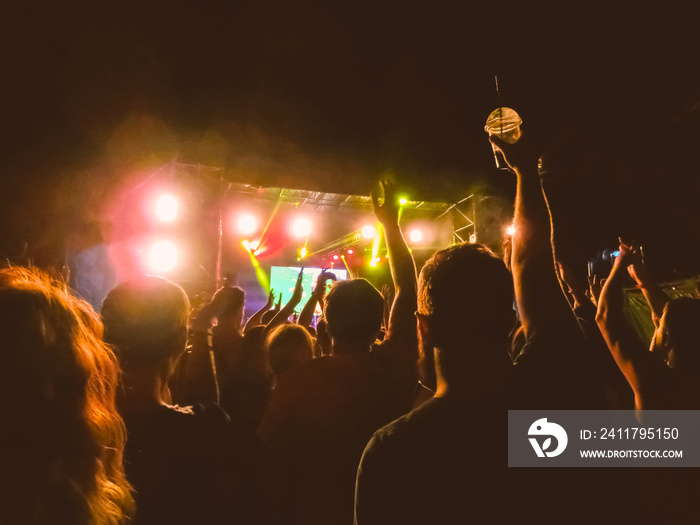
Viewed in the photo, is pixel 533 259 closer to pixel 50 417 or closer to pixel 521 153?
pixel 521 153

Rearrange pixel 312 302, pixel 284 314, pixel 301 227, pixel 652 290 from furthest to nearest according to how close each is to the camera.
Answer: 1. pixel 301 227
2. pixel 284 314
3. pixel 312 302
4. pixel 652 290

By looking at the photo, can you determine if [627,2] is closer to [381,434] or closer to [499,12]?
[499,12]

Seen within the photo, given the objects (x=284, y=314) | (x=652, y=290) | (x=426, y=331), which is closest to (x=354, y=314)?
(x=426, y=331)

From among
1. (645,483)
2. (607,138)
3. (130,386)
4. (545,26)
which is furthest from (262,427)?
(607,138)

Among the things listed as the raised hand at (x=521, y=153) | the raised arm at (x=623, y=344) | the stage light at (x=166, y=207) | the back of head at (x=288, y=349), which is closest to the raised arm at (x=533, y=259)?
the raised hand at (x=521, y=153)

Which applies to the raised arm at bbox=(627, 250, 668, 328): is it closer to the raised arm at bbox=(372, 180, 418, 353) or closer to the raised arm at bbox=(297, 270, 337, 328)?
the raised arm at bbox=(372, 180, 418, 353)

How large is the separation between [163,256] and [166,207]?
0.87 meters

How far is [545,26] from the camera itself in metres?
3.65

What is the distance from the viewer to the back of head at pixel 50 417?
30.3 inches

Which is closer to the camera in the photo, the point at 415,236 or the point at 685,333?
the point at 685,333

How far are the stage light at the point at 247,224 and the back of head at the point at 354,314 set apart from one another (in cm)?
1184

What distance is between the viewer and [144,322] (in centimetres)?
146

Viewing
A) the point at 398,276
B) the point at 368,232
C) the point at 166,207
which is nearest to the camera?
the point at 398,276

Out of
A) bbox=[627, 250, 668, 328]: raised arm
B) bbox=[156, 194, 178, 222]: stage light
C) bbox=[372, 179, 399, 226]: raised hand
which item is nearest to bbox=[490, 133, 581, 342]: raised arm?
bbox=[372, 179, 399, 226]: raised hand
